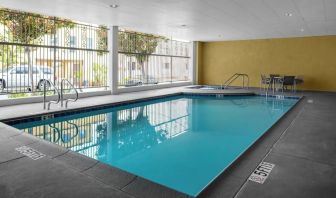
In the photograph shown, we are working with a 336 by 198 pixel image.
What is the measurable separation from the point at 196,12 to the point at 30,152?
520cm

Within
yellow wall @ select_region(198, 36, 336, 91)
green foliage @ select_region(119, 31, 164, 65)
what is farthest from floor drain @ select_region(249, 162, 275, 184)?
yellow wall @ select_region(198, 36, 336, 91)

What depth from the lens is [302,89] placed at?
11.9 m

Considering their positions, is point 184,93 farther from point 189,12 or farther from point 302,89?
point 302,89

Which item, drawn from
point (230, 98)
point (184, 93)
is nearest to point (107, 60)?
point (184, 93)

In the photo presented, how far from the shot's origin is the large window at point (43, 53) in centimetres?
735

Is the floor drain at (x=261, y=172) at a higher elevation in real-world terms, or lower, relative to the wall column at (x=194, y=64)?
lower

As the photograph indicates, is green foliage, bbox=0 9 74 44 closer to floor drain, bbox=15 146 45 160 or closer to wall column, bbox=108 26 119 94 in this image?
wall column, bbox=108 26 119 94

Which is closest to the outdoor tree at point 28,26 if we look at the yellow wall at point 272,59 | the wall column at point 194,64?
the wall column at point 194,64

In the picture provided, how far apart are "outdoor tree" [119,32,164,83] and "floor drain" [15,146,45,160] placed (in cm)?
725

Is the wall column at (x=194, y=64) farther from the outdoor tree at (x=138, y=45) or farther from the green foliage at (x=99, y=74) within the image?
the green foliage at (x=99, y=74)

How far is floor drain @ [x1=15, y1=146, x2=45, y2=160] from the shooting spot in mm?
2988

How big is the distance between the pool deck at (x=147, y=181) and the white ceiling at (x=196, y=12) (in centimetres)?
340

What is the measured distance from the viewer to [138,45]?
12.2 meters

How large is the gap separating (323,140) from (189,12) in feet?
14.6
